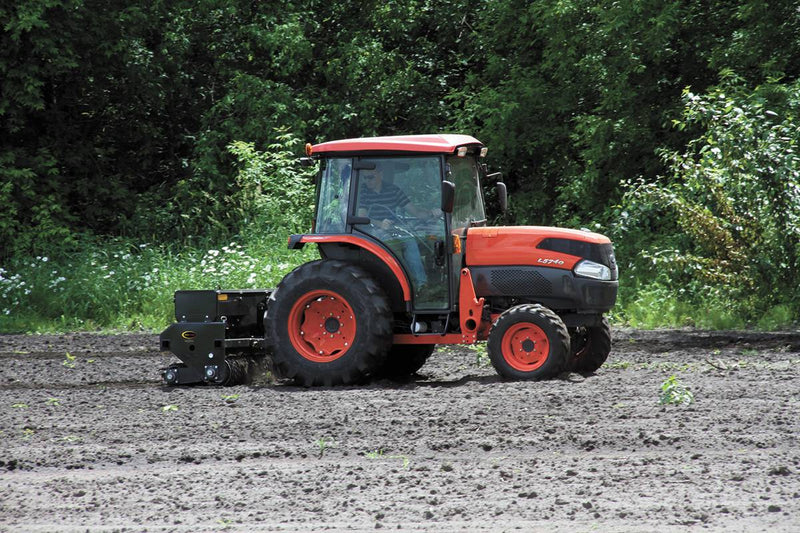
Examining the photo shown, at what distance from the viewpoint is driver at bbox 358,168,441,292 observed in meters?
9.22

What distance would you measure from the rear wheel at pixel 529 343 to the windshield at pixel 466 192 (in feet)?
3.11

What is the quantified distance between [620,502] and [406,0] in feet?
52.5

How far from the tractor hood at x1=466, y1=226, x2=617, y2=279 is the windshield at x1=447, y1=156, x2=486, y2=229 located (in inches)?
8.0

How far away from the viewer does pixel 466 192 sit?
31.5ft

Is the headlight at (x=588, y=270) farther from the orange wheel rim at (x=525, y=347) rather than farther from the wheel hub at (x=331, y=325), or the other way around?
the wheel hub at (x=331, y=325)

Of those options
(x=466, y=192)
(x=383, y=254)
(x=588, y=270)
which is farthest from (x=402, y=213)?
(x=588, y=270)

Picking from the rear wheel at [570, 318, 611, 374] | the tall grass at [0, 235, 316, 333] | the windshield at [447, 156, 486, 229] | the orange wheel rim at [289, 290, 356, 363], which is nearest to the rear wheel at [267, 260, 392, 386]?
the orange wheel rim at [289, 290, 356, 363]

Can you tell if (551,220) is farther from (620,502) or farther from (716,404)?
(620,502)

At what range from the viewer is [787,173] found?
40.9 ft

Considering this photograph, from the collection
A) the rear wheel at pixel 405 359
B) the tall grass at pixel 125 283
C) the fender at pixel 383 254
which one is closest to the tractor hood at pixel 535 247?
the fender at pixel 383 254

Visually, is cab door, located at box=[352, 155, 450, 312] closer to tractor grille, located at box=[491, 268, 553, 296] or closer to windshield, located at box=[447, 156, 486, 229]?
windshield, located at box=[447, 156, 486, 229]

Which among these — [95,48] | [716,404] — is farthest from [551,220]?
[716,404]

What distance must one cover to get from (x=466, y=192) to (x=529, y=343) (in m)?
1.46

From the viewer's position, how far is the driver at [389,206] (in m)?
9.22
